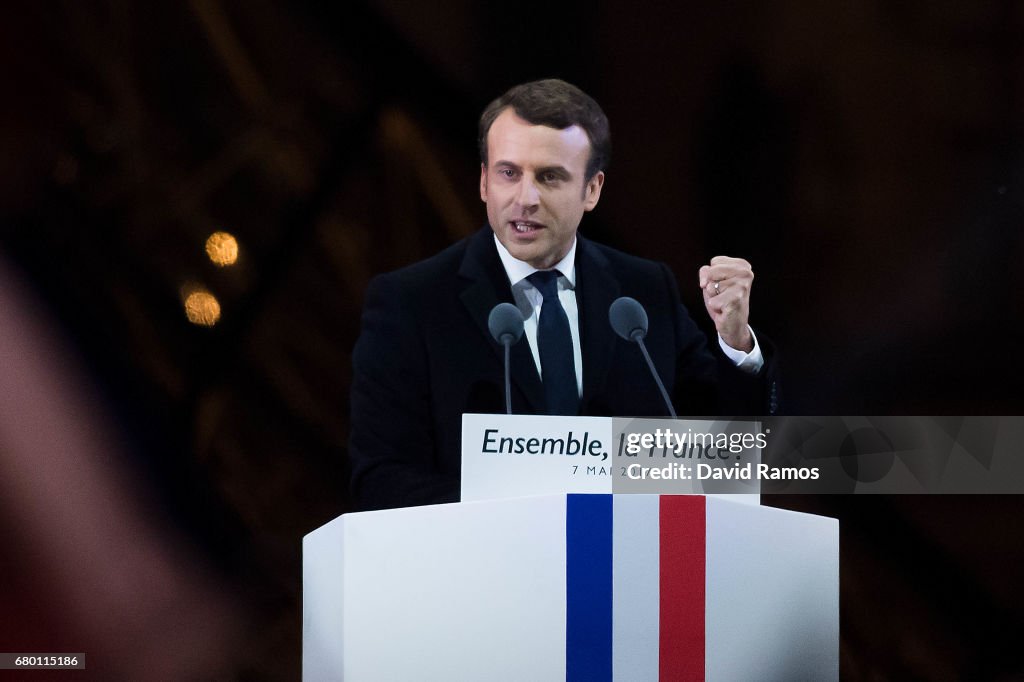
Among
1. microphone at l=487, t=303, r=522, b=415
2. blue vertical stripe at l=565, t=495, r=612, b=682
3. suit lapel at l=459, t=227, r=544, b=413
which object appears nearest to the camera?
blue vertical stripe at l=565, t=495, r=612, b=682

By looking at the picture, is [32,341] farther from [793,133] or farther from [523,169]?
[793,133]

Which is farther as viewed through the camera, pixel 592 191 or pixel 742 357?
pixel 592 191

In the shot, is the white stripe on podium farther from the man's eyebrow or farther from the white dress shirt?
the man's eyebrow

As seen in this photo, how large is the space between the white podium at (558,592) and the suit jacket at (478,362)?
118cm

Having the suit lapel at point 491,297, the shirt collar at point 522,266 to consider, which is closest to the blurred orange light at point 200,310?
the suit lapel at point 491,297

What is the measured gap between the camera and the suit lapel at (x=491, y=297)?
330cm

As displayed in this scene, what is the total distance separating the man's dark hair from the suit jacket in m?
0.29

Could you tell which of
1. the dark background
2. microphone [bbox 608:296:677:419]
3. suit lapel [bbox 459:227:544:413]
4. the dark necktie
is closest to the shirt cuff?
the dark background

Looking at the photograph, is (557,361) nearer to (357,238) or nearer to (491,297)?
(491,297)

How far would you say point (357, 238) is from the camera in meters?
3.60

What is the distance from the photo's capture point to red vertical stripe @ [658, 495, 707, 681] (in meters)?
1.92

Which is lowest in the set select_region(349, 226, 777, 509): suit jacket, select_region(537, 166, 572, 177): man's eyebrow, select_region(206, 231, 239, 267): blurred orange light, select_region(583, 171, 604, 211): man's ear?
select_region(349, 226, 777, 509): suit jacket

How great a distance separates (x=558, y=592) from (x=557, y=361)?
146cm

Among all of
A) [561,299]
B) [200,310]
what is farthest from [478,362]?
[200,310]
